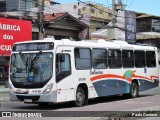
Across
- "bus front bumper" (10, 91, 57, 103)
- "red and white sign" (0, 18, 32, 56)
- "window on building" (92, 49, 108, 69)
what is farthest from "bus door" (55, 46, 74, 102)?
"red and white sign" (0, 18, 32, 56)

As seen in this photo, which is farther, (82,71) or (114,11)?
(114,11)

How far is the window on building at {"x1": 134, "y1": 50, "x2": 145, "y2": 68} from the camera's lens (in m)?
22.3

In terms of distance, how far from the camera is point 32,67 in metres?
16.3

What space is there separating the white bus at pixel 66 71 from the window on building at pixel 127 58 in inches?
2.1

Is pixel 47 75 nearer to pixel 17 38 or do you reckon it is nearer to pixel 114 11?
pixel 17 38

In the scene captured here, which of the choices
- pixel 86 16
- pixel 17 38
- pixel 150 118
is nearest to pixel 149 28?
pixel 86 16

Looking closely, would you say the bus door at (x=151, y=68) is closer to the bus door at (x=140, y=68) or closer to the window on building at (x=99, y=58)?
the bus door at (x=140, y=68)

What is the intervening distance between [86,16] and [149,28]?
15.4 meters

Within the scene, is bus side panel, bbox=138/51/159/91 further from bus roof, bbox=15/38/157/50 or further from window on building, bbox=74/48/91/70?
window on building, bbox=74/48/91/70

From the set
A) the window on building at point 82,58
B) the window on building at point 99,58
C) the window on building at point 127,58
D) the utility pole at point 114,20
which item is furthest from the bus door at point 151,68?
the utility pole at point 114,20

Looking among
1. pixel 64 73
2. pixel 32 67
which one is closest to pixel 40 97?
pixel 32 67

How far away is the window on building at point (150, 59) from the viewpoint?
23.6 meters

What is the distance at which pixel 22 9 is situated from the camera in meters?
41.3

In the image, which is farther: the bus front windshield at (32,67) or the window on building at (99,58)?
the window on building at (99,58)
